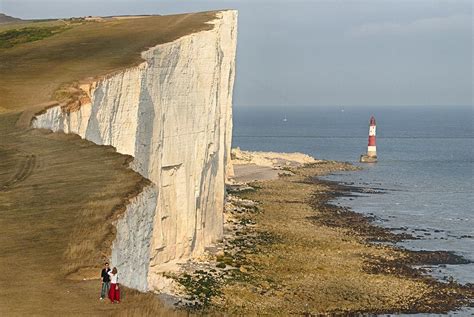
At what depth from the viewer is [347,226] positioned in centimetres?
4638

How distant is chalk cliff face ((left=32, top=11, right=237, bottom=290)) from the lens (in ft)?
84.5

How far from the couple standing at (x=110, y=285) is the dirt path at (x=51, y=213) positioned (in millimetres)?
138

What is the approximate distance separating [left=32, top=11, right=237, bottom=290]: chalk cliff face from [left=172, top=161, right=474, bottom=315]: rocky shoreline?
139cm

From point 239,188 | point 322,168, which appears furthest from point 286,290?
point 322,168

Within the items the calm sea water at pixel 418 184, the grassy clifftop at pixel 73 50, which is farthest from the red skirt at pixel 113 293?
the calm sea water at pixel 418 184

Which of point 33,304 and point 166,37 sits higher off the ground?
point 166,37

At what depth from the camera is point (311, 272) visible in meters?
31.4

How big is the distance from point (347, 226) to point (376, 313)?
64.3ft

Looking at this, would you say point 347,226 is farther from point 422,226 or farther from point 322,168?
point 322,168

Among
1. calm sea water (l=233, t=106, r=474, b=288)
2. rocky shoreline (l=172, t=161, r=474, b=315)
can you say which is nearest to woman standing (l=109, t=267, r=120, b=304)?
rocky shoreline (l=172, t=161, r=474, b=315)

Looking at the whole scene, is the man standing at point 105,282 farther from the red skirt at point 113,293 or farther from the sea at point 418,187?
the sea at point 418,187

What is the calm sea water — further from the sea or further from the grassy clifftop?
the grassy clifftop

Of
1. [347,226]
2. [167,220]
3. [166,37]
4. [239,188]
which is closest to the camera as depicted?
[167,220]

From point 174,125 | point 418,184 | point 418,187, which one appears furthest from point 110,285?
point 418,184
